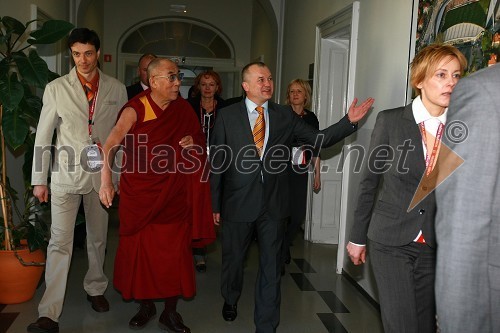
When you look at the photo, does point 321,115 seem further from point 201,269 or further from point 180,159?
point 180,159

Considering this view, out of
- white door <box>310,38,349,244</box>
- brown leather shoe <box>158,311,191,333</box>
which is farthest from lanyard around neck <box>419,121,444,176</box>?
white door <box>310,38,349,244</box>

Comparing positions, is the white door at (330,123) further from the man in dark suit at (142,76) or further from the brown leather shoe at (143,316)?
the brown leather shoe at (143,316)

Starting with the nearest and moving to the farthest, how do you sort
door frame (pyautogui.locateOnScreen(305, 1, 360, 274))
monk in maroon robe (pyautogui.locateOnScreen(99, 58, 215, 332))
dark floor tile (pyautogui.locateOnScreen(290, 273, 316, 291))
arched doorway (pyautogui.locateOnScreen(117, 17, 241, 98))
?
1. monk in maroon robe (pyautogui.locateOnScreen(99, 58, 215, 332))
2. dark floor tile (pyautogui.locateOnScreen(290, 273, 316, 291))
3. door frame (pyautogui.locateOnScreen(305, 1, 360, 274))
4. arched doorway (pyautogui.locateOnScreen(117, 17, 241, 98))

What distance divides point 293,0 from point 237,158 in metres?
4.26

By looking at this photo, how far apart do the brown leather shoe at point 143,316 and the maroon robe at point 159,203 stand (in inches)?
7.1

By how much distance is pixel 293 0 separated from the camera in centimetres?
686

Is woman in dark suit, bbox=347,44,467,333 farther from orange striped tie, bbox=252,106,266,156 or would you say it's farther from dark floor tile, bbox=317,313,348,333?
dark floor tile, bbox=317,313,348,333

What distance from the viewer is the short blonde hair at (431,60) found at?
6.87ft

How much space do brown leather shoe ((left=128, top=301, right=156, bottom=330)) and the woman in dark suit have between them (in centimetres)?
165

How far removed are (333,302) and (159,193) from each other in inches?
62.1

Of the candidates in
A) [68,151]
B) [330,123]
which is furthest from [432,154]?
[330,123]

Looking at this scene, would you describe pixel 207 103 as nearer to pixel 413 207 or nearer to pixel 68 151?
pixel 68 151

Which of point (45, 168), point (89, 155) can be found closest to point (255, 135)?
point (89, 155)

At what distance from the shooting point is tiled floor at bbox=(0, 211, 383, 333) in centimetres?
329
